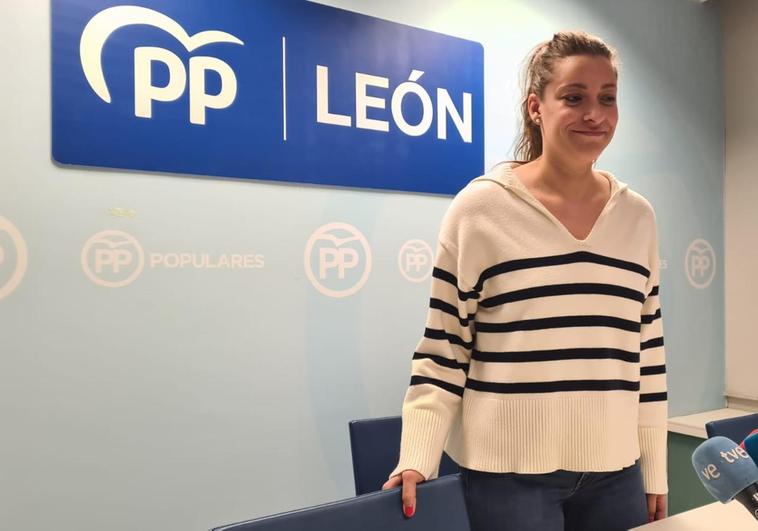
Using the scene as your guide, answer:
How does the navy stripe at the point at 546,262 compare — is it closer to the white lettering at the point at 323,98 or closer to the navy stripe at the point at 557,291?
the navy stripe at the point at 557,291

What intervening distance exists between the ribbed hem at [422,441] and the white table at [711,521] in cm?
38

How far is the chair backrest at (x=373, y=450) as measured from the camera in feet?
5.36

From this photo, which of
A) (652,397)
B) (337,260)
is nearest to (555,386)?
(652,397)

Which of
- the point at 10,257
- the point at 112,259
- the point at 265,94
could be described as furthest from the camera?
the point at 265,94

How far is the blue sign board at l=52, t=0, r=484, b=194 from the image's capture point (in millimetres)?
1682

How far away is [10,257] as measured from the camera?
1.59 meters

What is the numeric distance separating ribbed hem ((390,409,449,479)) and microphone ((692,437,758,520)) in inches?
17.3

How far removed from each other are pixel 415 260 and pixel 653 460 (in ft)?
3.79

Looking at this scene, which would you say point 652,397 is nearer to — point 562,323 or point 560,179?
point 562,323

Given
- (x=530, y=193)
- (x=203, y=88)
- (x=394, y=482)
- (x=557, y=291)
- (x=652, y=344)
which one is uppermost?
(x=203, y=88)

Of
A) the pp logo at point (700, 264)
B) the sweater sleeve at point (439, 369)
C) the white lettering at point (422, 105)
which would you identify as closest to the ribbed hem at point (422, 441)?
the sweater sleeve at point (439, 369)

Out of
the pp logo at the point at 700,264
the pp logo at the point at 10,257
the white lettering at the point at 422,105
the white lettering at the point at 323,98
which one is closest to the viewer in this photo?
the pp logo at the point at 10,257

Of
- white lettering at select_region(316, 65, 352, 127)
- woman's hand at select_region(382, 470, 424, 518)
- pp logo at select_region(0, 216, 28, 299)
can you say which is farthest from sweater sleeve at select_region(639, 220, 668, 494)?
pp logo at select_region(0, 216, 28, 299)

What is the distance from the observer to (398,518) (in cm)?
104
